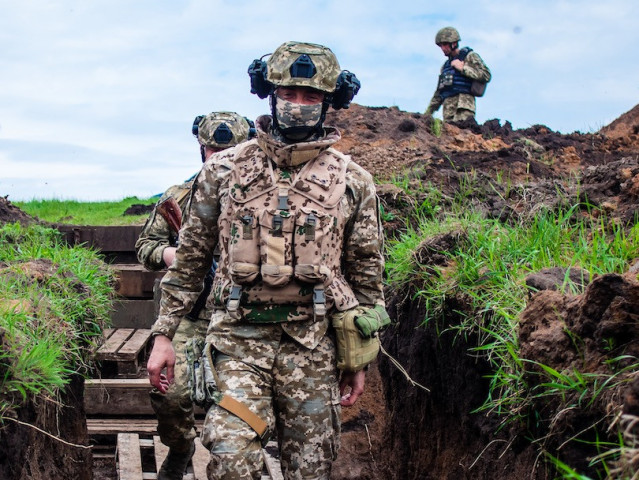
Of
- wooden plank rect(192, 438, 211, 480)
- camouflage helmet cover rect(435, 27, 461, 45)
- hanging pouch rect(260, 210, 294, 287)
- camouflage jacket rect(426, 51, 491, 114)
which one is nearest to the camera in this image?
hanging pouch rect(260, 210, 294, 287)

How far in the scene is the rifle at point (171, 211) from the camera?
211 inches

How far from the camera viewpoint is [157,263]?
5.30m

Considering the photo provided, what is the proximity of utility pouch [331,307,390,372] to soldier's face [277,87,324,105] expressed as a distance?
1012 mm

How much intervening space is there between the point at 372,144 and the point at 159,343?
791cm

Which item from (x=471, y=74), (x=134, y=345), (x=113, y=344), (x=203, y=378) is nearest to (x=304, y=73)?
(x=203, y=378)

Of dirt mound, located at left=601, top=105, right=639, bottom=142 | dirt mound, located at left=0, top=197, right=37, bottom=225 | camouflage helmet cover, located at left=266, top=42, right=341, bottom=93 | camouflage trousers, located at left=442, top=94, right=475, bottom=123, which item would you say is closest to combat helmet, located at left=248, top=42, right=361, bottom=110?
camouflage helmet cover, located at left=266, top=42, right=341, bottom=93

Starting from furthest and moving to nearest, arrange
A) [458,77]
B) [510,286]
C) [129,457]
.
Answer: [458,77], [129,457], [510,286]

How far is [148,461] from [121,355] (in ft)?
3.72

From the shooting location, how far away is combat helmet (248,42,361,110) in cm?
385

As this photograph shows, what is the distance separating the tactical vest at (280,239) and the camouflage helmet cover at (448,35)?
10698mm

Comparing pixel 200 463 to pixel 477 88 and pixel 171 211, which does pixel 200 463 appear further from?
pixel 477 88

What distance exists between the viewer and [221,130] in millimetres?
5480

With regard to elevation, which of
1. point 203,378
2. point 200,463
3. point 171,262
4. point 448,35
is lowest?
point 200,463

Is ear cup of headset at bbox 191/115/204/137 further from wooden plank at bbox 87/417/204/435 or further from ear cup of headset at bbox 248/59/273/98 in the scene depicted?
wooden plank at bbox 87/417/204/435
